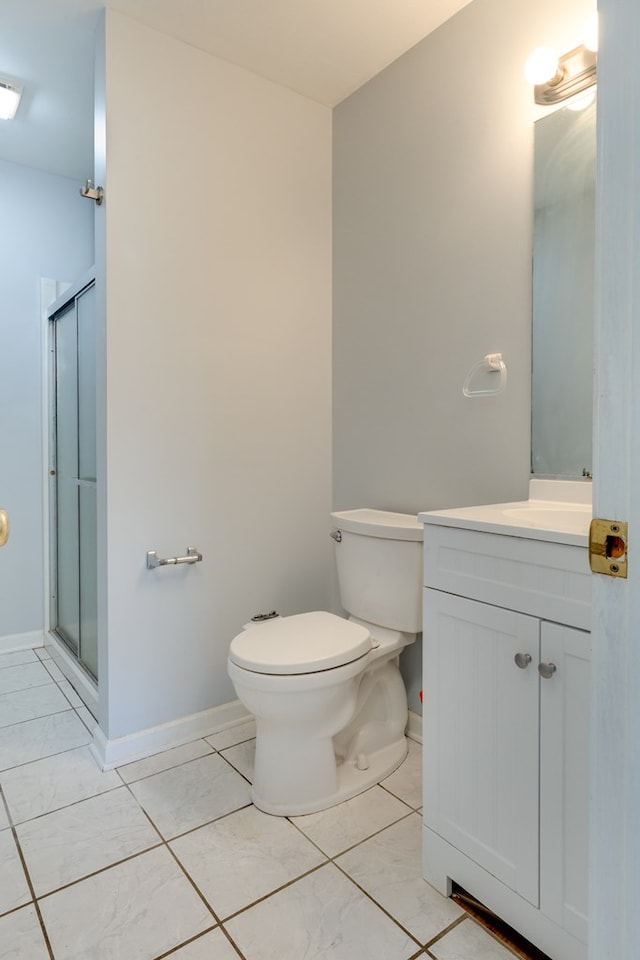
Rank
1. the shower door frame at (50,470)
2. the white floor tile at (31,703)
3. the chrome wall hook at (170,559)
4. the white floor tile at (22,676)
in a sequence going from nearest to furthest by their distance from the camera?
1. the chrome wall hook at (170,559)
2. the white floor tile at (31,703)
3. the white floor tile at (22,676)
4. the shower door frame at (50,470)

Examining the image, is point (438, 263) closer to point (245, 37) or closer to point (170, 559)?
point (245, 37)

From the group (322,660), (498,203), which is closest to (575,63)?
(498,203)

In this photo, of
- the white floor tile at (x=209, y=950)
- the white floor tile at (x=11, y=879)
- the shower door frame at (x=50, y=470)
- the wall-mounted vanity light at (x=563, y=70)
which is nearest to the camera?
the white floor tile at (x=209, y=950)

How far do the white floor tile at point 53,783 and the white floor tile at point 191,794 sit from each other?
134 mm

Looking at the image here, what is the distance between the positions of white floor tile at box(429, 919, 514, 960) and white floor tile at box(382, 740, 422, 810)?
44 cm

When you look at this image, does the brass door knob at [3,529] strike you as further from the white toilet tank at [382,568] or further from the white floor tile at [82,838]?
the white toilet tank at [382,568]

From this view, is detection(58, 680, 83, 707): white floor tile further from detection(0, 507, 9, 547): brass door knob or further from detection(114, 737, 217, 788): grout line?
detection(0, 507, 9, 547): brass door knob

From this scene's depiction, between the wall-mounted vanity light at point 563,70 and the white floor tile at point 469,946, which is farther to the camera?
the wall-mounted vanity light at point 563,70

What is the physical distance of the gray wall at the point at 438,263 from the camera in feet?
5.43

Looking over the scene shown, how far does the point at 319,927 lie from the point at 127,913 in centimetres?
43

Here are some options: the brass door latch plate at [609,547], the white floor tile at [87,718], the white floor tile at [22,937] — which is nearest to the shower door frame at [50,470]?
the white floor tile at [87,718]

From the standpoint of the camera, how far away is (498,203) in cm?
170

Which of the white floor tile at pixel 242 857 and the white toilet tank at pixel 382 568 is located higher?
the white toilet tank at pixel 382 568

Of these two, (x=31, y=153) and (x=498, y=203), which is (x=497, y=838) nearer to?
(x=498, y=203)
